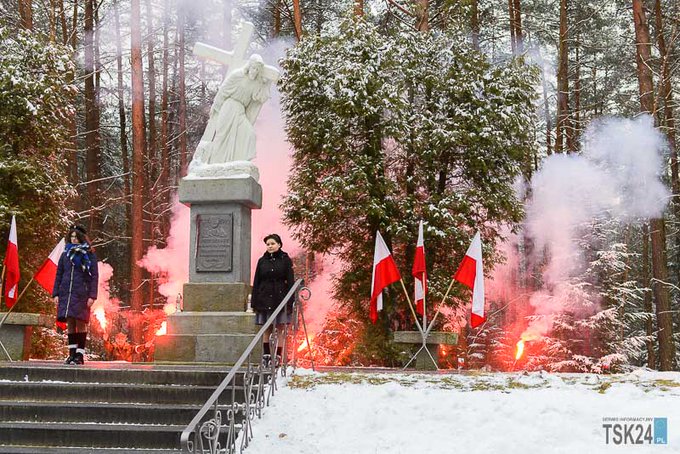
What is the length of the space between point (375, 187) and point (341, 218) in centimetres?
102

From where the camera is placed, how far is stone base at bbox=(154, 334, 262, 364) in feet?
32.1

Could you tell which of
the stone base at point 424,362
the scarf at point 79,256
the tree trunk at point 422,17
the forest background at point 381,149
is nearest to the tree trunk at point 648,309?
the forest background at point 381,149

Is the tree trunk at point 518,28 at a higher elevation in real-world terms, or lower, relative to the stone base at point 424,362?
higher

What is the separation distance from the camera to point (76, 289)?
941cm

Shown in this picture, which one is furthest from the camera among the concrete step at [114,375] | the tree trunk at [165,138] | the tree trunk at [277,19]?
the tree trunk at [165,138]

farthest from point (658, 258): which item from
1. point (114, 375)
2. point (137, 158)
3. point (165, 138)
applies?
point (165, 138)

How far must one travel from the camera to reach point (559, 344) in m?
19.0

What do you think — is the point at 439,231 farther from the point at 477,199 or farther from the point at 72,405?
the point at 72,405

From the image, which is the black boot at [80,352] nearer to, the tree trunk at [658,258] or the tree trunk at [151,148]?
the tree trunk at [658,258]

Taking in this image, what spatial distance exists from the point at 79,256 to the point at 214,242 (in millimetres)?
1877

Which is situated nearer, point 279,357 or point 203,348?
point 279,357

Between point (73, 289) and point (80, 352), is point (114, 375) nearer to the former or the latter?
point (80, 352)

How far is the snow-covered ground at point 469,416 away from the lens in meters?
6.51

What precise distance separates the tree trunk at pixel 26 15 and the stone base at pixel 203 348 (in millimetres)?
11739
